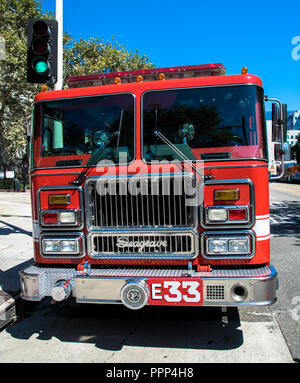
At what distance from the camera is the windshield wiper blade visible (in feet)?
12.3

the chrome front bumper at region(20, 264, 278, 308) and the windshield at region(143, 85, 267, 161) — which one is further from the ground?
the windshield at region(143, 85, 267, 161)

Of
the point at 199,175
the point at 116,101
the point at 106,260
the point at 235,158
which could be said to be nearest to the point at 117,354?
the point at 106,260

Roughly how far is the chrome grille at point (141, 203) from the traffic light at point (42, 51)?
312 cm

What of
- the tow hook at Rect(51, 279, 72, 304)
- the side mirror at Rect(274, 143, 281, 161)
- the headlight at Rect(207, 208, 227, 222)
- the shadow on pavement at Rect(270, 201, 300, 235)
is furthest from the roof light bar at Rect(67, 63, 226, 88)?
the shadow on pavement at Rect(270, 201, 300, 235)

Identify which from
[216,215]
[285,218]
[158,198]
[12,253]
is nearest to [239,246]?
[216,215]

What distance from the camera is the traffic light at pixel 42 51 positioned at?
5789mm

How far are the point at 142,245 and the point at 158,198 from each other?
1.69 ft

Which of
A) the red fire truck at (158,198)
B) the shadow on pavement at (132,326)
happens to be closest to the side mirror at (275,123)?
the red fire truck at (158,198)

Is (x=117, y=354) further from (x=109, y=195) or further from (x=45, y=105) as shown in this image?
(x=45, y=105)

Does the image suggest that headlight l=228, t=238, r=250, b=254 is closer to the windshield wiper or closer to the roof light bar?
the windshield wiper

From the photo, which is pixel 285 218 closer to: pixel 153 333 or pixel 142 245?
pixel 153 333

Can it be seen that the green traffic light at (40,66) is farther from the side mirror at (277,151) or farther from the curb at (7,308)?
the side mirror at (277,151)

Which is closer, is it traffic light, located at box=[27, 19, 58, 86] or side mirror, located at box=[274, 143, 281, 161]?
side mirror, located at box=[274, 143, 281, 161]

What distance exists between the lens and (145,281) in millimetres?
3328
